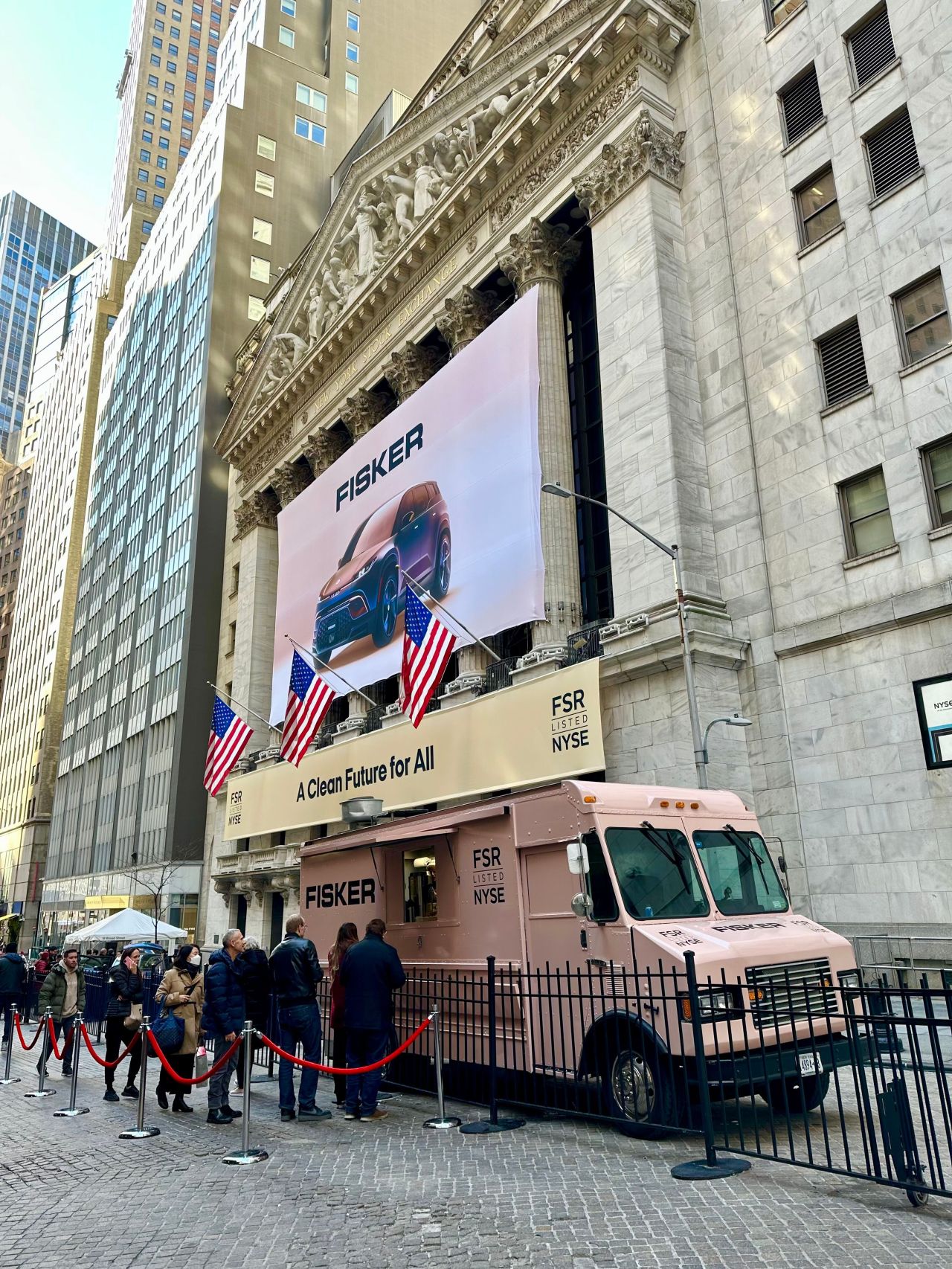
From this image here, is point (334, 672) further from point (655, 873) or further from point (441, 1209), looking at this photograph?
point (441, 1209)

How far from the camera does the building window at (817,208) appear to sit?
20172 mm

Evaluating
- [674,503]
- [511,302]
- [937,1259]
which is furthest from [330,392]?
[937,1259]

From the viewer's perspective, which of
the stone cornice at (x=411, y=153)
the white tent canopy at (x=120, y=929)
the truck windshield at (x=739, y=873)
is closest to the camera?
the truck windshield at (x=739, y=873)

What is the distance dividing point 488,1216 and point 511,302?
28144mm

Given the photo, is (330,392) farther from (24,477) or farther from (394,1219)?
(24,477)

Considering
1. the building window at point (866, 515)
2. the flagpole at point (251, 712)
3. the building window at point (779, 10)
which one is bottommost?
the building window at point (866, 515)

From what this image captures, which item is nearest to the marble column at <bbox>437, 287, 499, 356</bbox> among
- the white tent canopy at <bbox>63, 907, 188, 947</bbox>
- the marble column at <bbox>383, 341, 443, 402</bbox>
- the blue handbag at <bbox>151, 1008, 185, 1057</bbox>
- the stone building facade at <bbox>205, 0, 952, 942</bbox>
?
the stone building facade at <bbox>205, 0, 952, 942</bbox>

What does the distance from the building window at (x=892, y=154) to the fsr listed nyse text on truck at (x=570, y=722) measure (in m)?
12.2

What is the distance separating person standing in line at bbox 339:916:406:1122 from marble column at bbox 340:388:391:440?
28319 millimetres

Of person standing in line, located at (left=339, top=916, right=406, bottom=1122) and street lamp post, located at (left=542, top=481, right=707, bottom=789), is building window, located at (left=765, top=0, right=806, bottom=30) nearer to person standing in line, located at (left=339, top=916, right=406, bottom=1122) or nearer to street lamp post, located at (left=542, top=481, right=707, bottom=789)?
street lamp post, located at (left=542, top=481, right=707, bottom=789)

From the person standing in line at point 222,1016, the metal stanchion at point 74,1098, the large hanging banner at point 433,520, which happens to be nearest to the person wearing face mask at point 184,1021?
the person standing in line at point 222,1016

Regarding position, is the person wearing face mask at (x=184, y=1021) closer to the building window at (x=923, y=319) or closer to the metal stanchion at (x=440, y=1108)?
the metal stanchion at (x=440, y=1108)

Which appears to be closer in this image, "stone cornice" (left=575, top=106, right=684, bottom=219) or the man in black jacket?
the man in black jacket

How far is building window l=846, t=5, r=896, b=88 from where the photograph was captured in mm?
19578
